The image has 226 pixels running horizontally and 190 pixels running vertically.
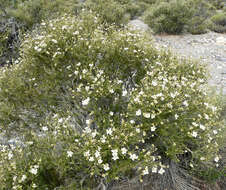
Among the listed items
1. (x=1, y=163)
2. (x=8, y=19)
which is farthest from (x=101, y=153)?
Answer: (x=8, y=19)

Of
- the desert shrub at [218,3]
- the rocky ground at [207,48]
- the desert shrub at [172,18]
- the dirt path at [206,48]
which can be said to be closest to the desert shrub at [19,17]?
the rocky ground at [207,48]

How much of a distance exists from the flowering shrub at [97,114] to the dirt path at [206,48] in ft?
10.8

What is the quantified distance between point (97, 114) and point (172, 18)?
27.4 feet

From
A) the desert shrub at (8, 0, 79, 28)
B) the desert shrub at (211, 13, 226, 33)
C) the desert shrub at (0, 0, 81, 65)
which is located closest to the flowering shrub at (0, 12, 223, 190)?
the desert shrub at (0, 0, 81, 65)

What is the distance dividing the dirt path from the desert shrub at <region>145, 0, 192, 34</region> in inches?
15.2

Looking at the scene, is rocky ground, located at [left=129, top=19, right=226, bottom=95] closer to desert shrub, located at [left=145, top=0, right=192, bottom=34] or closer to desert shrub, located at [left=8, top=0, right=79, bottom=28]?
desert shrub, located at [left=145, top=0, right=192, bottom=34]

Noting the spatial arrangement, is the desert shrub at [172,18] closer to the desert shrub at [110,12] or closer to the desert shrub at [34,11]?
the desert shrub at [110,12]

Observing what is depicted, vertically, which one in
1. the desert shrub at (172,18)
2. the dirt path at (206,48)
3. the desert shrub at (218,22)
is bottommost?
the dirt path at (206,48)

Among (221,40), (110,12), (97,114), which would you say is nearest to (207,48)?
(221,40)

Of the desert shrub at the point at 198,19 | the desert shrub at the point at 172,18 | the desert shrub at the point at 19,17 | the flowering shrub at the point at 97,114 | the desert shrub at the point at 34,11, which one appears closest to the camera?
the flowering shrub at the point at 97,114

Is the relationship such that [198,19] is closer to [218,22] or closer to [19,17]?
[218,22]

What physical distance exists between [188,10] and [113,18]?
3.65 metres

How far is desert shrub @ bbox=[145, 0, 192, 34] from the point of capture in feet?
30.6

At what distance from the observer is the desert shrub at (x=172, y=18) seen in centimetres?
934
